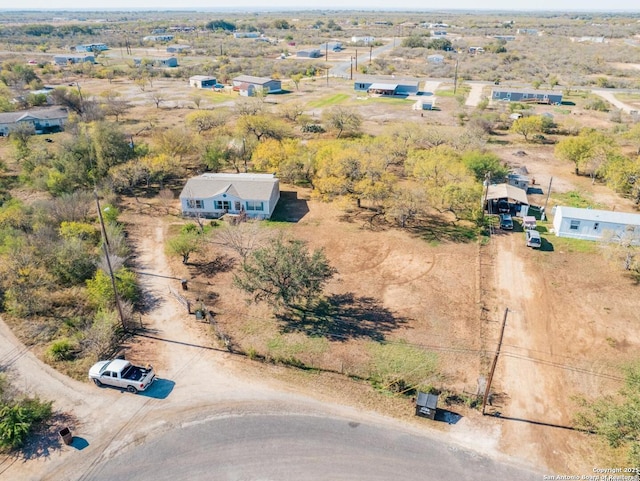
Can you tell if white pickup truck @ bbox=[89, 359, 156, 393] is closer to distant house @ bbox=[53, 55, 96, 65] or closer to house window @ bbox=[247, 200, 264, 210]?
house window @ bbox=[247, 200, 264, 210]

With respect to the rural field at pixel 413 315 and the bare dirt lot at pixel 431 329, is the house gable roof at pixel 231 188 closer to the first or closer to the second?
the rural field at pixel 413 315

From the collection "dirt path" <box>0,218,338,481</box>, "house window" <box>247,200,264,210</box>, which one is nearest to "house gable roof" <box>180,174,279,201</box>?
"house window" <box>247,200,264,210</box>

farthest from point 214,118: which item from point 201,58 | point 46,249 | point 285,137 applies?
point 201,58

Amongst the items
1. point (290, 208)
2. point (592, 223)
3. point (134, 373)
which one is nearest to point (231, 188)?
point (290, 208)

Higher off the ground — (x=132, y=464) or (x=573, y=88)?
(x=573, y=88)

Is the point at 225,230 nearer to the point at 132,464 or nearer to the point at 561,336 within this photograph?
the point at 132,464

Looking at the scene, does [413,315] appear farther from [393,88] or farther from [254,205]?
Result: [393,88]

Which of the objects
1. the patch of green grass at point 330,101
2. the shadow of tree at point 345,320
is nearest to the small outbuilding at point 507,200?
the shadow of tree at point 345,320
